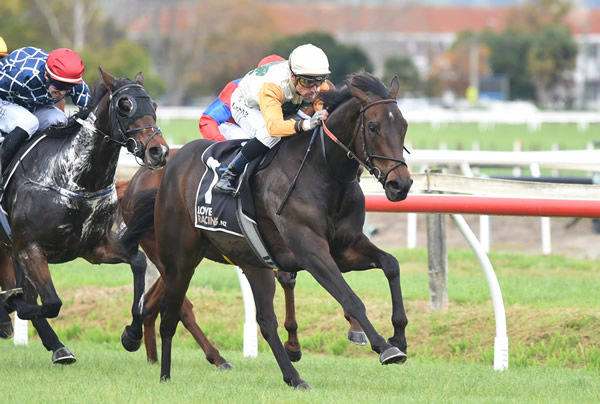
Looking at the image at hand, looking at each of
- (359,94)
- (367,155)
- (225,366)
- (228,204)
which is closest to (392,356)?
(367,155)

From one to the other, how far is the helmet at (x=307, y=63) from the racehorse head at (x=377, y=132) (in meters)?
0.19

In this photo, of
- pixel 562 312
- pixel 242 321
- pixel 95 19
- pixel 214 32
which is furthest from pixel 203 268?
pixel 214 32

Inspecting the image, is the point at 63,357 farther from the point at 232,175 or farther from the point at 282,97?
the point at 282,97

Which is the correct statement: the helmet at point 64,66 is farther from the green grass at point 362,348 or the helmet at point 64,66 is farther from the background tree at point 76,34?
the background tree at point 76,34

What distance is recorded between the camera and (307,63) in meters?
5.79

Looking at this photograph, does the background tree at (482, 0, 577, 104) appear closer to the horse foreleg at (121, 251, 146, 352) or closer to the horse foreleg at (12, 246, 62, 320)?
the horse foreleg at (121, 251, 146, 352)

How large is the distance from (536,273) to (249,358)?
3.26m

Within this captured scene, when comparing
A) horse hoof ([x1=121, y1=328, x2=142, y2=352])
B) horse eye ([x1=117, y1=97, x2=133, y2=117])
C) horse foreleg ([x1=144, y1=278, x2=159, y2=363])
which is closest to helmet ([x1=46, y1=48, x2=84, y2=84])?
horse eye ([x1=117, y1=97, x2=133, y2=117])

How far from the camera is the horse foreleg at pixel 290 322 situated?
6.87m

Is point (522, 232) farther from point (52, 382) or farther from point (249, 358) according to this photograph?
point (52, 382)

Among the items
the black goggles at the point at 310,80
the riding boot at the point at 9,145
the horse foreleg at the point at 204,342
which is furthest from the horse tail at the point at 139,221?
the black goggles at the point at 310,80

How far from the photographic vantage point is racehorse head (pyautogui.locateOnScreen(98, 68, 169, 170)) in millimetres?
5945

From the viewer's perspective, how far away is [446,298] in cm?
792

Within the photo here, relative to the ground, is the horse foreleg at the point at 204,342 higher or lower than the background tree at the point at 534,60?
lower
